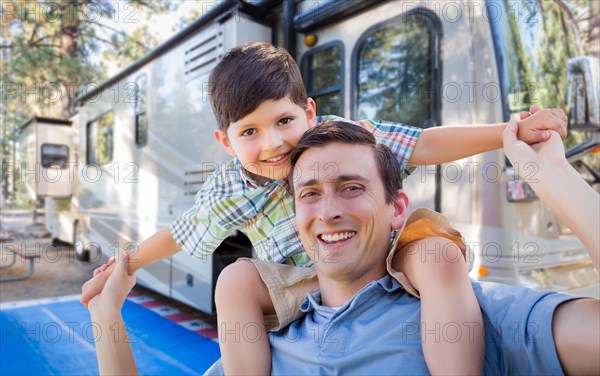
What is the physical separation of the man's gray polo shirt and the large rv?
4.52 feet

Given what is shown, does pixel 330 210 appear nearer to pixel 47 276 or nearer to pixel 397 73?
pixel 397 73

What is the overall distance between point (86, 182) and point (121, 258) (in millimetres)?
6468

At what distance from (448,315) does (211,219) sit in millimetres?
955

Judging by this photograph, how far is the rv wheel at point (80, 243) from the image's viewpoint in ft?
26.4

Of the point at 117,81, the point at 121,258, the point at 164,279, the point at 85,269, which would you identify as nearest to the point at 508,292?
the point at 121,258

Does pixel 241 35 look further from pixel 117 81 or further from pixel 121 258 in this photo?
pixel 117 81

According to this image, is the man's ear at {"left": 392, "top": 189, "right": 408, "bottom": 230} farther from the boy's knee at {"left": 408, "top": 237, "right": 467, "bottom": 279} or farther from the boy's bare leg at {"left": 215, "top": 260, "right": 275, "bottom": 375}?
the boy's bare leg at {"left": 215, "top": 260, "right": 275, "bottom": 375}

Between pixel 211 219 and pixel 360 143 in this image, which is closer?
pixel 360 143

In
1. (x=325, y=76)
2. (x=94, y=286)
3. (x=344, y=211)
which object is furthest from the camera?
(x=325, y=76)

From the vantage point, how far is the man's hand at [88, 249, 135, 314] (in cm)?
150

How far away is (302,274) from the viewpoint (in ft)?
4.83

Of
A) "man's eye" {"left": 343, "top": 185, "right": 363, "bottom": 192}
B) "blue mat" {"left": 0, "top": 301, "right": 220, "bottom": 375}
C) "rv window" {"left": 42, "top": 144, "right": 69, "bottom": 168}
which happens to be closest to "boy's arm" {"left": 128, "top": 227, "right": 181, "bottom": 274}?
"man's eye" {"left": 343, "top": 185, "right": 363, "bottom": 192}

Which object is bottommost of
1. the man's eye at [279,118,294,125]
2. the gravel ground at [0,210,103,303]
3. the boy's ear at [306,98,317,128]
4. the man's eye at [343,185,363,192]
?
the gravel ground at [0,210,103,303]

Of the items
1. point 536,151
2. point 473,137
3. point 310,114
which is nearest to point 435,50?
point 310,114
